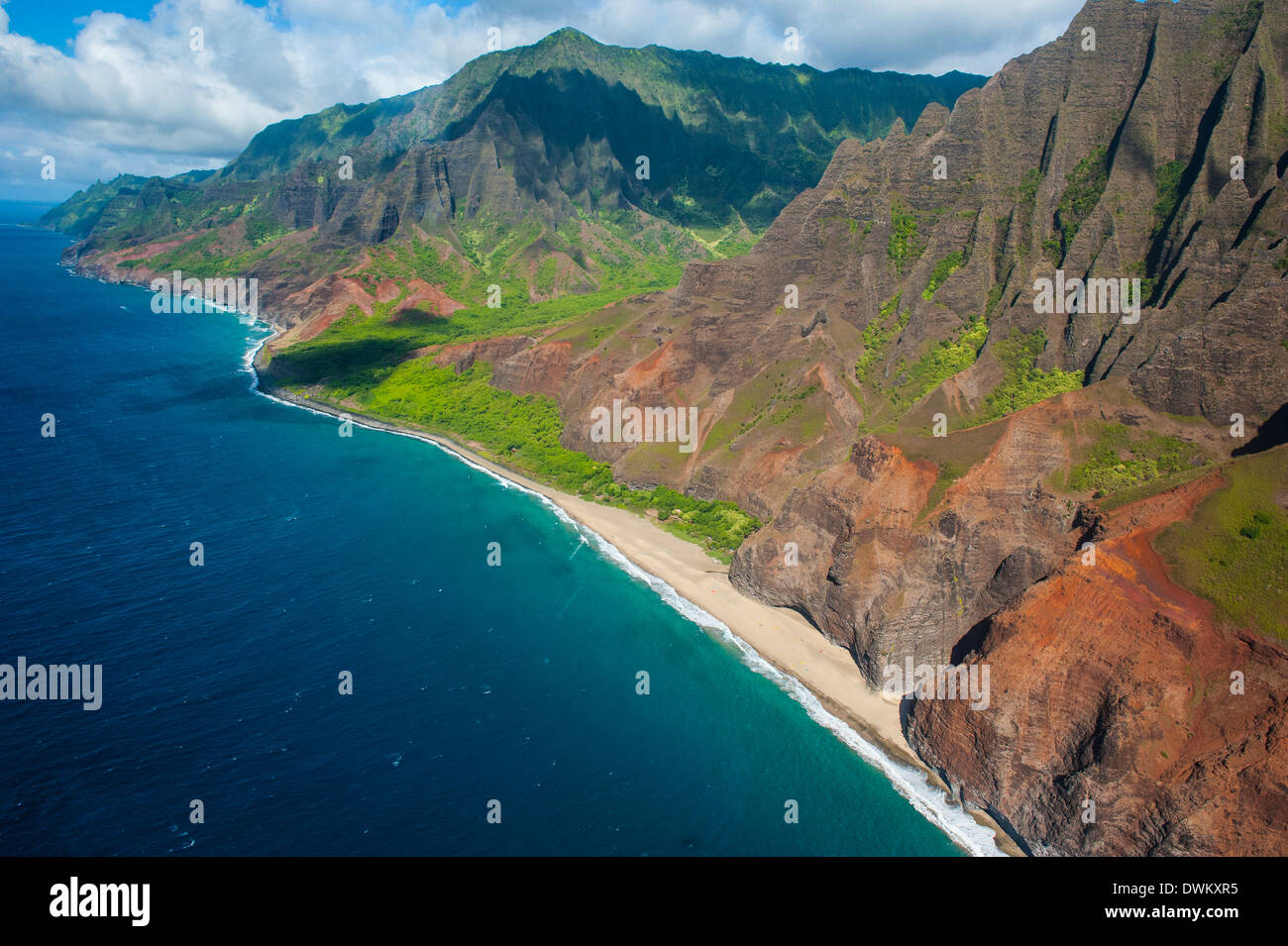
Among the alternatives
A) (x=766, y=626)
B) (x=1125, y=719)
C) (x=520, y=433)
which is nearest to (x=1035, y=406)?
(x=1125, y=719)

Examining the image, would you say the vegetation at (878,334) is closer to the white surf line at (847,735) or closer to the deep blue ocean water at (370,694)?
the white surf line at (847,735)

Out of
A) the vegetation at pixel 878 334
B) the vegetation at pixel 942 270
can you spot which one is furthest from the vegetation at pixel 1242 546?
the vegetation at pixel 878 334

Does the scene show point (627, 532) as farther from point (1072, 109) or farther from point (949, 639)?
point (1072, 109)

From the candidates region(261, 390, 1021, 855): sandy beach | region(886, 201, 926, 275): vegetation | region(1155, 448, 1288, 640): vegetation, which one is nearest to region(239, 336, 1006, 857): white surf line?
region(261, 390, 1021, 855): sandy beach

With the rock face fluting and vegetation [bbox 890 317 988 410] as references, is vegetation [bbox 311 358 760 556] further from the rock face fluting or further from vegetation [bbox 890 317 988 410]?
vegetation [bbox 890 317 988 410]

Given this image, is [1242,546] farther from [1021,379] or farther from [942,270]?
[942,270]
